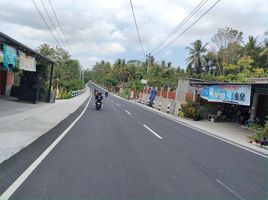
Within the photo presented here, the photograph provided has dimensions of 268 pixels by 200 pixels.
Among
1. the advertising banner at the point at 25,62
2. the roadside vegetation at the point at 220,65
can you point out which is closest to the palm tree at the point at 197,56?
the roadside vegetation at the point at 220,65

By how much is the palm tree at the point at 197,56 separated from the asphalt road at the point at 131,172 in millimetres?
65888

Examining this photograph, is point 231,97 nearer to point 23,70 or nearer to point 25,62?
point 25,62

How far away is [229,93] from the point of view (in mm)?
25188

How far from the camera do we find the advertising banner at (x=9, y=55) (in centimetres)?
2014

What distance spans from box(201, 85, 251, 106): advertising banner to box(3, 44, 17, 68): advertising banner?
45.3ft

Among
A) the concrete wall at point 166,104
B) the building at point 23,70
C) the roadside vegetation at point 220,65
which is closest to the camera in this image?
the building at point 23,70

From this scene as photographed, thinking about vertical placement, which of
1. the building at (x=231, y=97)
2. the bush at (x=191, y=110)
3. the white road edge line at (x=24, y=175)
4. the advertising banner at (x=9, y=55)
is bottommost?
the white road edge line at (x=24, y=175)

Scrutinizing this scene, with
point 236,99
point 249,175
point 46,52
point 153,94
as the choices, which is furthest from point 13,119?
point 46,52

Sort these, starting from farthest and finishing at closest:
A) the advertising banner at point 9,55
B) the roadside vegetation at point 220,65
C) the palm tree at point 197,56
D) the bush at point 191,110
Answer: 1. the palm tree at point 197,56
2. the roadside vegetation at point 220,65
3. the bush at point 191,110
4. the advertising banner at point 9,55

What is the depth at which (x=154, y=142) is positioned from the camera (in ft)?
43.8

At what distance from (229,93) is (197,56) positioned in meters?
53.4

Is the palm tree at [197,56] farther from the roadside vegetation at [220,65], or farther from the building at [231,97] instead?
the building at [231,97]

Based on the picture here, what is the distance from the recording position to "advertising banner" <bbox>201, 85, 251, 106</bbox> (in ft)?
76.0

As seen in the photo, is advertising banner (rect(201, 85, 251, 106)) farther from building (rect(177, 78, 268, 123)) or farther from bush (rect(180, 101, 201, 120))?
bush (rect(180, 101, 201, 120))
